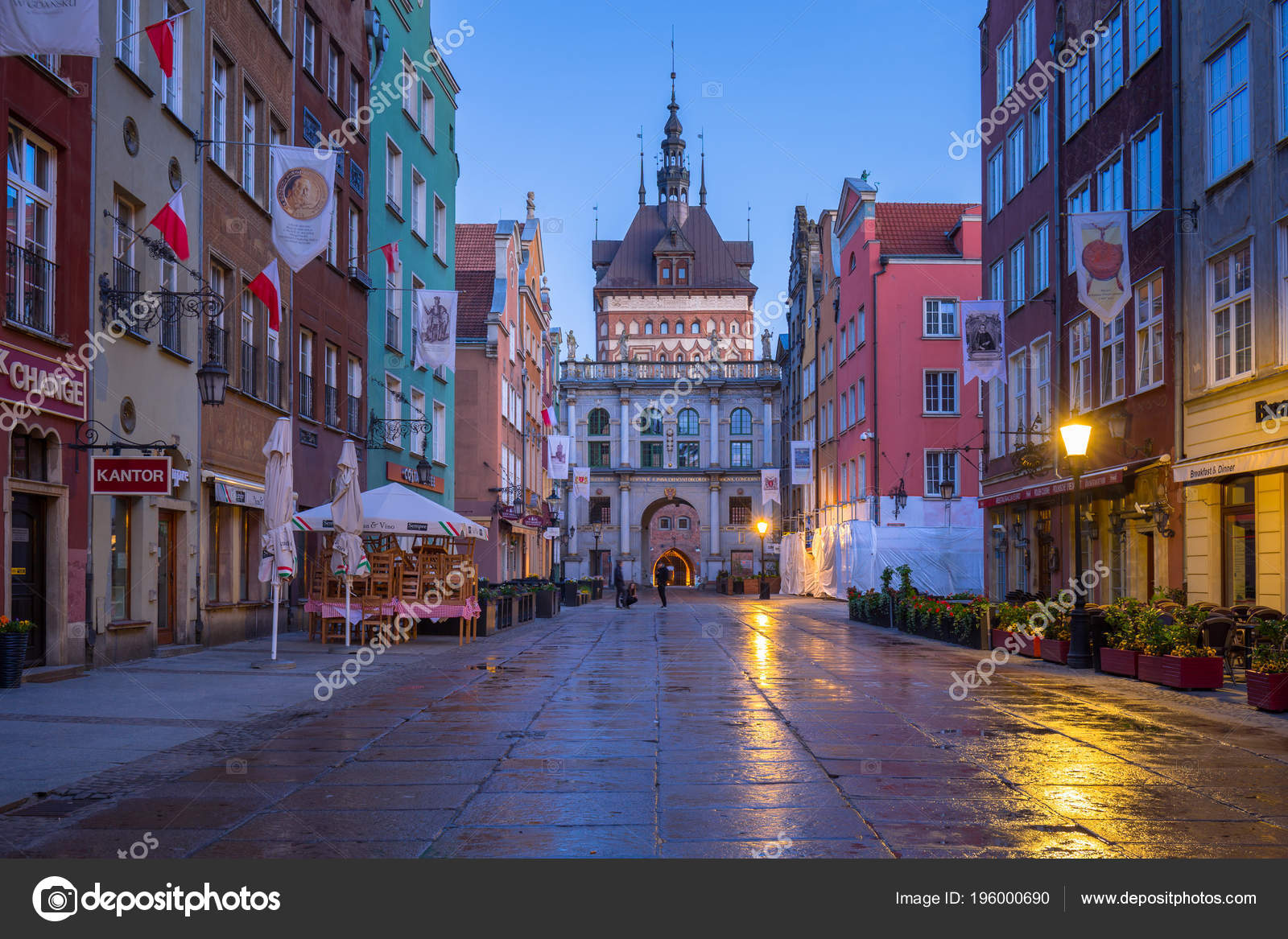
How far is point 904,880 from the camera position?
5699 millimetres

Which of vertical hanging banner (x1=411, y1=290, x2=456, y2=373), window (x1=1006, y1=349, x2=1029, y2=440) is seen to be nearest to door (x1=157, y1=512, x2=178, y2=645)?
vertical hanging banner (x1=411, y1=290, x2=456, y2=373)

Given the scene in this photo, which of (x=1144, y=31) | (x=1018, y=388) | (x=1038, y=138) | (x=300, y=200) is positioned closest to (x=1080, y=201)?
(x=1038, y=138)

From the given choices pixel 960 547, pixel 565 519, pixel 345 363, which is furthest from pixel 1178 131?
pixel 565 519

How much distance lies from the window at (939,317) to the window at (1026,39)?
1571cm

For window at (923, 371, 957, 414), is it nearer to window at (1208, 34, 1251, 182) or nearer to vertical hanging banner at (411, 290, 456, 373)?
vertical hanging banner at (411, 290, 456, 373)

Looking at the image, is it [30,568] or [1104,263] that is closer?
[30,568]

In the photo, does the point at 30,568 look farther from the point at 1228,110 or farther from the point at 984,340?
the point at 984,340

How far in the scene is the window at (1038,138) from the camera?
29297 millimetres

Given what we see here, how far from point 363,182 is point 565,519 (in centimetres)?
5131

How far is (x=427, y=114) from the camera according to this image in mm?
38062

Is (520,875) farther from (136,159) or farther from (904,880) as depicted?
(136,159)

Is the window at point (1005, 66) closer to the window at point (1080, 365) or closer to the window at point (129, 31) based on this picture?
the window at point (1080, 365)

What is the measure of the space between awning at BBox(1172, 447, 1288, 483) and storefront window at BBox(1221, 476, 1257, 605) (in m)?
0.50

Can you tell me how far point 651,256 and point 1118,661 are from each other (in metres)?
87.3
